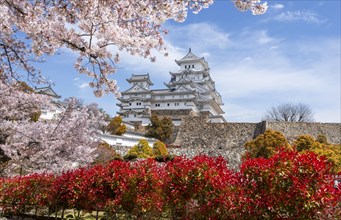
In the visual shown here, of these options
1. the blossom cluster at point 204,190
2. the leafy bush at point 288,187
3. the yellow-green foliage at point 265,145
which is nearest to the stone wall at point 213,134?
the yellow-green foliage at point 265,145

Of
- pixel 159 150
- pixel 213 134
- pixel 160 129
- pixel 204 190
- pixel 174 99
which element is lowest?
pixel 204 190

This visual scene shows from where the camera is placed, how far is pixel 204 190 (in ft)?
15.5

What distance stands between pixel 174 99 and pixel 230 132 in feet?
41.5

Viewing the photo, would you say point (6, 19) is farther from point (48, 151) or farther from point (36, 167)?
point (36, 167)

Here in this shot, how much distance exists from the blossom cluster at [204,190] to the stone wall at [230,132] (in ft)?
78.2

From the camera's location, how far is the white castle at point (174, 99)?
43.4m

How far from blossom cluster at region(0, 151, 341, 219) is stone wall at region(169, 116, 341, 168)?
23.8 metres

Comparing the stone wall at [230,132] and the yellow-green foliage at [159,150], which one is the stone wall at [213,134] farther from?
the yellow-green foliage at [159,150]

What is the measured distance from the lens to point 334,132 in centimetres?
3142

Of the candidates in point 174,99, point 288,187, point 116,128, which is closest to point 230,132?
point 116,128

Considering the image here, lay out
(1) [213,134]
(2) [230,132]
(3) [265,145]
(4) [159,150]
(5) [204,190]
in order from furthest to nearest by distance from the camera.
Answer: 1. (1) [213,134]
2. (2) [230,132]
3. (4) [159,150]
4. (3) [265,145]
5. (5) [204,190]

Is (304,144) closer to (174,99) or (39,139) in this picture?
(39,139)

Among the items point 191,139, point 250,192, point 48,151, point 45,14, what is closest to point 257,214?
point 250,192

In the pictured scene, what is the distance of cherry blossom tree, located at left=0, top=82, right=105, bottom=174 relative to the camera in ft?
33.2
